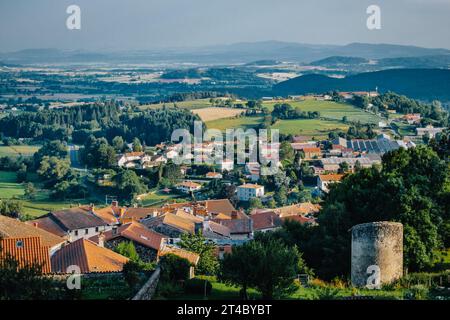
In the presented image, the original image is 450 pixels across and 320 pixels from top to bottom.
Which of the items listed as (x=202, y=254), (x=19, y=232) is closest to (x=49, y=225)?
(x=19, y=232)

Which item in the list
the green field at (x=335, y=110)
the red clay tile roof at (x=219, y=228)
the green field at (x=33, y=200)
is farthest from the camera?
the green field at (x=335, y=110)

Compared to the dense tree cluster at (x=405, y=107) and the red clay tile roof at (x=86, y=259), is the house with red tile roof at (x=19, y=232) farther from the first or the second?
the dense tree cluster at (x=405, y=107)

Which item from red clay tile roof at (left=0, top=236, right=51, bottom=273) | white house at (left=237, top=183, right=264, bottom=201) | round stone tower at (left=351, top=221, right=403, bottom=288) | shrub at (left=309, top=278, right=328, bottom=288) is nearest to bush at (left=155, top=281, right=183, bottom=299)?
shrub at (left=309, top=278, right=328, bottom=288)

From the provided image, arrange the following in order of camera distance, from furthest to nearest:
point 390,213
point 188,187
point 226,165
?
point 226,165 → point 188,187 → point 390,213

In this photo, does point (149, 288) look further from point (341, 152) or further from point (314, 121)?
point (314, 121)

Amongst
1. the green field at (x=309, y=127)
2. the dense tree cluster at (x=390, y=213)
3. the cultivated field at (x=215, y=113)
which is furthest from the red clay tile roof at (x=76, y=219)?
the cultivated field at (x=215, y=113)

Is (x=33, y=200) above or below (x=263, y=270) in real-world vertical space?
below
